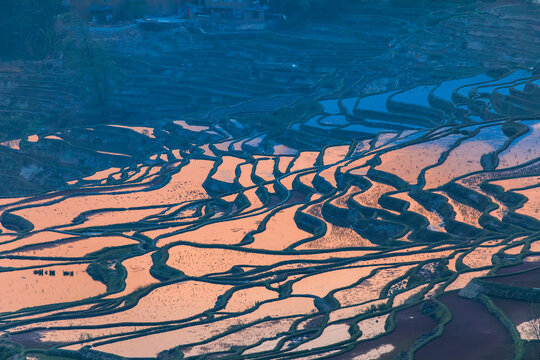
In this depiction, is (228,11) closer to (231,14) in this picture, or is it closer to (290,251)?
(231,14)

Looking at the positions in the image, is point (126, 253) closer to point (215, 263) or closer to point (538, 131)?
point (215, 263)

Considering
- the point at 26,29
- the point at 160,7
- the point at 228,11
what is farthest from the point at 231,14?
the point at 26,29

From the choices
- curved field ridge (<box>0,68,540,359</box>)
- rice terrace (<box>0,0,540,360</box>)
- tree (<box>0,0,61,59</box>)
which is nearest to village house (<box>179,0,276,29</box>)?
rice terrace (<box>0,0,540,360</box>)

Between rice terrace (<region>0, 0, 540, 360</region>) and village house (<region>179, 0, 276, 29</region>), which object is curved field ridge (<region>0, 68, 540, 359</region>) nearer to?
rice terrace (<region>0, 0, 540, 360</region>)

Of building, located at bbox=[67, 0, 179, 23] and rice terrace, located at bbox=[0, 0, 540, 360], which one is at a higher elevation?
building, located at bbox=[67, 0, 179, 23]

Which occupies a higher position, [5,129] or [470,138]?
[470,138]

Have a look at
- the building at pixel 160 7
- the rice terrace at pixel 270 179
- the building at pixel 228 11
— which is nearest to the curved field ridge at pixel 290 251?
the rice terrace at pixel 270 179

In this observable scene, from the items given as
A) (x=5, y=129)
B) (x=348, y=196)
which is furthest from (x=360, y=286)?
(x=5, y=129)

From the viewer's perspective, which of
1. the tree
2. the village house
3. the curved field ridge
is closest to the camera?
the curved field ridge

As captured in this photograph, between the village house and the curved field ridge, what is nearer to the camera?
the curved field ridge
